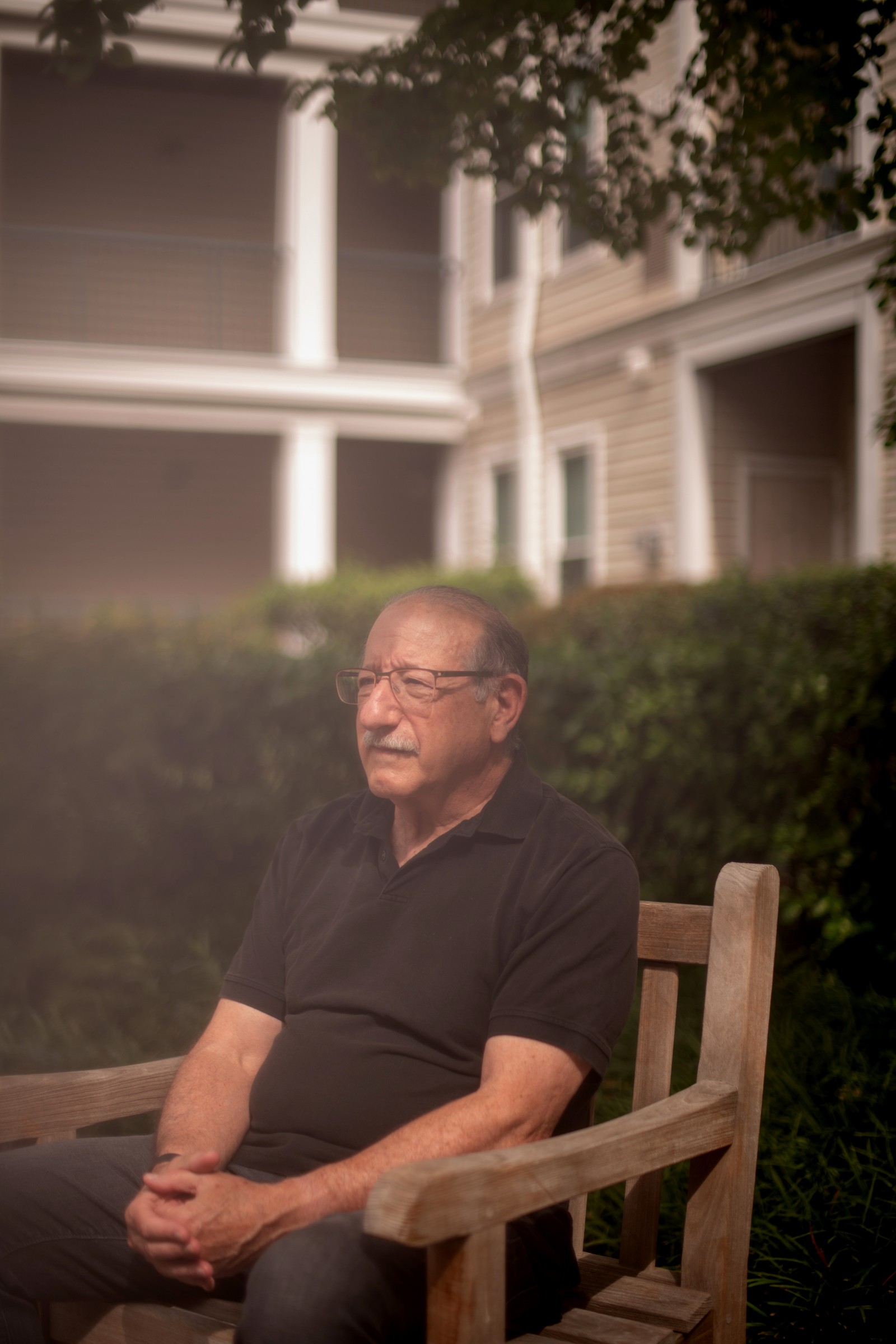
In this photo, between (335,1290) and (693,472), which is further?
(693,472)

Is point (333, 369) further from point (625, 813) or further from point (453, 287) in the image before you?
point (625, 813)

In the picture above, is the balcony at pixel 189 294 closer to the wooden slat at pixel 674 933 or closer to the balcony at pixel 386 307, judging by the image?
the balcony at pixel 386 307

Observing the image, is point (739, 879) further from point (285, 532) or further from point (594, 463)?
point (285, 532)

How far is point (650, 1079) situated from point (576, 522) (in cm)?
1071

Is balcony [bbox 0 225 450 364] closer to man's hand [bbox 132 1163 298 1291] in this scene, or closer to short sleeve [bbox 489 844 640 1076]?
short sleeve [bbox 489 844 640 1076]

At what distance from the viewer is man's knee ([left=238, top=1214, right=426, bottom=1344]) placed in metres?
1.67

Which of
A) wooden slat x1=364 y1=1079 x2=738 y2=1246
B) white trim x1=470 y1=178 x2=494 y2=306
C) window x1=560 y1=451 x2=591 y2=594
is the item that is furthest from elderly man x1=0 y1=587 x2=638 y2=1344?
white trim x1=470 y1=178 x2=494 y2=306

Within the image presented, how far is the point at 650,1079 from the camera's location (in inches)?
88.3

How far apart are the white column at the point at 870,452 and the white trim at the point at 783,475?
1788 mm

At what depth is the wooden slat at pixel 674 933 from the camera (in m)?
2.12

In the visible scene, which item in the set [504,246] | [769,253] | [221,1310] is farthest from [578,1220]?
[504,246]

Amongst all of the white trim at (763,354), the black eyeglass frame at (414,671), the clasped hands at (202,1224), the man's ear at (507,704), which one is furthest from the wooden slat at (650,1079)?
the white trim at (763,354)

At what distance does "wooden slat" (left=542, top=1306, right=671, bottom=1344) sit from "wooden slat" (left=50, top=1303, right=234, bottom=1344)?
0.46m

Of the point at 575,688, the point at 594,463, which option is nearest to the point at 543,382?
the point at 594,463
